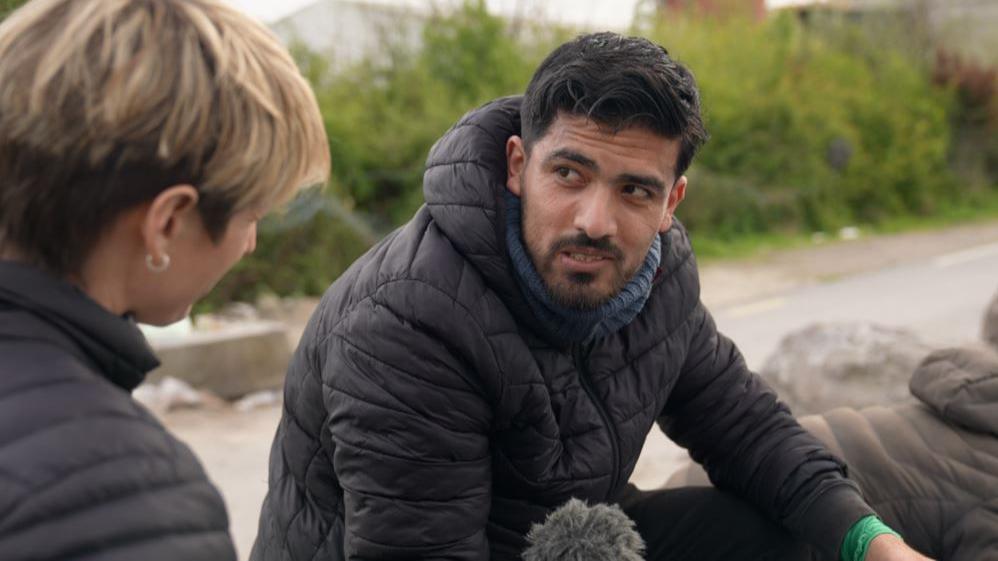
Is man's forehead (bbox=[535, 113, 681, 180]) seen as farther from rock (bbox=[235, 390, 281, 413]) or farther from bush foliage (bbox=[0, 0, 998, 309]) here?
bush foliage (bbox=[0, 0, 998, 309])

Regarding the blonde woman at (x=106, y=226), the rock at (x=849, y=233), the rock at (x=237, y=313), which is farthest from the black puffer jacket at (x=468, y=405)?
the rock at (x=849, y=233)

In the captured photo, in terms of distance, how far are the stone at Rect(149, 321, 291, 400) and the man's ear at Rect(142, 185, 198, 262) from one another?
4.90 metres

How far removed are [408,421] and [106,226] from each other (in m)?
0.82

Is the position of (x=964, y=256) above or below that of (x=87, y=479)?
below

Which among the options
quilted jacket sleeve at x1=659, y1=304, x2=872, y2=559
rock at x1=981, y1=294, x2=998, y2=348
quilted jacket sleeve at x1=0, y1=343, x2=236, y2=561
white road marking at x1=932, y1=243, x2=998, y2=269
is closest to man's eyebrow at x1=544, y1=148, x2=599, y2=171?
quilted jacket sleeve at x1=659, y1=304, x2=872, y2=559

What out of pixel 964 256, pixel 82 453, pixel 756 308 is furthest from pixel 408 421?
pixel 964 256

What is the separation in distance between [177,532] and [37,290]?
34 cm

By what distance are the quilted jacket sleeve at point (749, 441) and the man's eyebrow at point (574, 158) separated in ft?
1.73

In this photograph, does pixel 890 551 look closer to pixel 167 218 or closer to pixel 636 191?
pixel 636 191

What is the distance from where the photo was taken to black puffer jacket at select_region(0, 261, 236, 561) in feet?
4.07

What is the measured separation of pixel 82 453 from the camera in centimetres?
128

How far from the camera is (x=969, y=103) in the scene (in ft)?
61.0

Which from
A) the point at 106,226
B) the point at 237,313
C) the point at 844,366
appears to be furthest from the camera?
the point at 237,313

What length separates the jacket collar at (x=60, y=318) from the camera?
134 cm
